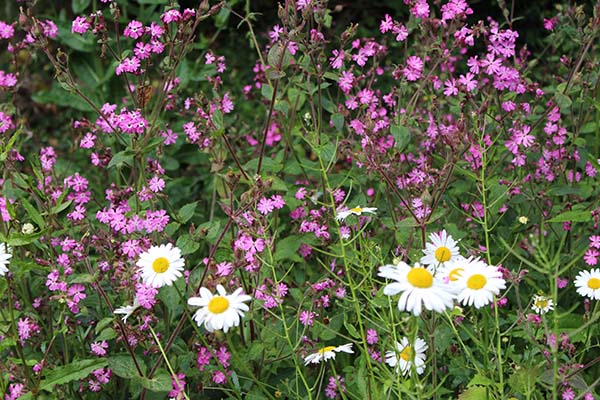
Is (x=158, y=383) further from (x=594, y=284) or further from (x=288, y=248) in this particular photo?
(x=594, y=284)

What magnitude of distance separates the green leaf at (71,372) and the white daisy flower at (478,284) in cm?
89

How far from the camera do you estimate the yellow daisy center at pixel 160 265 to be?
1724 millimetres

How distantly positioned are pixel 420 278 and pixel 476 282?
0.55 feet

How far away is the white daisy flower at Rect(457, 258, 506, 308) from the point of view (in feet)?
5.02

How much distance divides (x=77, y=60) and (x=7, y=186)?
67.5 inches

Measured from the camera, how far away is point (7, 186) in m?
2.51

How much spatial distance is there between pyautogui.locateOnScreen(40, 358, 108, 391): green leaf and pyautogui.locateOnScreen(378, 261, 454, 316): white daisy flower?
844mm

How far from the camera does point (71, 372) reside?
2010 mm

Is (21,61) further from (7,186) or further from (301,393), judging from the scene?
(301,393)

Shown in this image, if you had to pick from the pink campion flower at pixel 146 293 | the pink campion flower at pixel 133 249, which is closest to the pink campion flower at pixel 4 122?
the pink campion flower at pixel 133 249

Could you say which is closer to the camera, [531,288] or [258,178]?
[258,178]

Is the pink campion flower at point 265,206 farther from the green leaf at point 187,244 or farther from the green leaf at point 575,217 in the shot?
the green leaf at point 575,217

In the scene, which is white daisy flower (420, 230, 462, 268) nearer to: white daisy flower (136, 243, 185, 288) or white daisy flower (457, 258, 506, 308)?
white daisy flower (457, 258, 506, 308)

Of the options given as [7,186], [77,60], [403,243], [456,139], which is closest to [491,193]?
[403,243]
